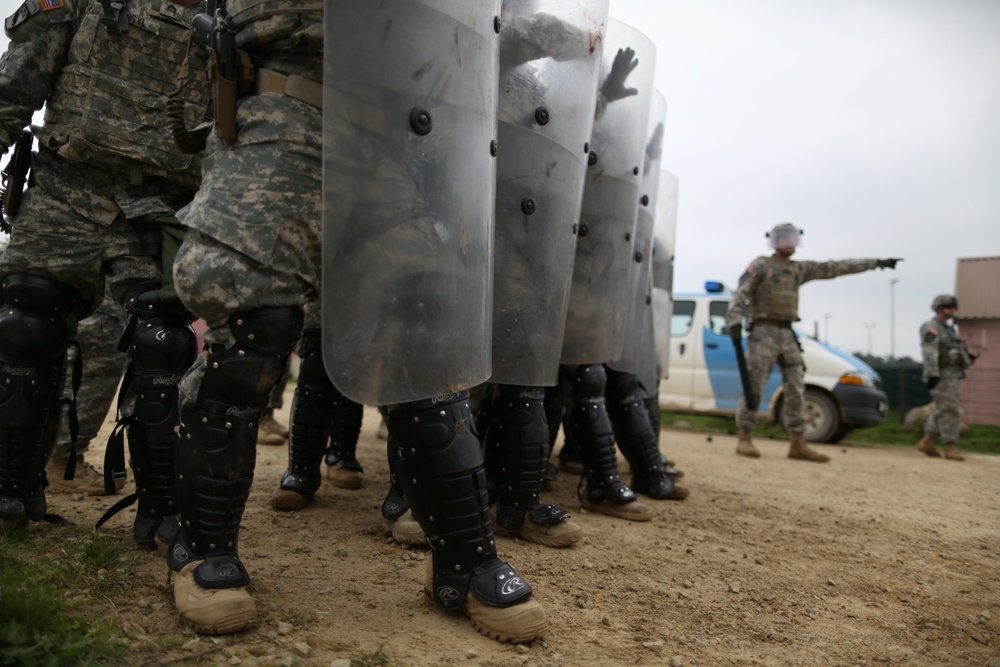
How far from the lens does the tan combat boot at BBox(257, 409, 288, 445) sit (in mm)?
5281

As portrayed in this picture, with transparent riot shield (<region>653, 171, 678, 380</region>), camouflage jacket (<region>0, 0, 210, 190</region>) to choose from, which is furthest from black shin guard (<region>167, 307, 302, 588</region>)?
transparent riot shield (<region>653, 171, 678, 380</region>)

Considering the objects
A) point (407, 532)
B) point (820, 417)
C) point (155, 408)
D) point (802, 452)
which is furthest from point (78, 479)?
point (820, 417)

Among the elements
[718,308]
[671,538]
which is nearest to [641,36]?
[671,538]

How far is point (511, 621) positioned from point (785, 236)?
6374mm

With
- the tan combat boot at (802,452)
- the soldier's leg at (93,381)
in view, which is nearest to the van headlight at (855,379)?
the tan combat boot at (802,452)

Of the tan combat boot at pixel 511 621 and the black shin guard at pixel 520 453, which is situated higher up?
the black shin guard at pixel 520 453

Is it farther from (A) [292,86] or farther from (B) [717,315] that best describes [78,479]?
(B) [717,315]

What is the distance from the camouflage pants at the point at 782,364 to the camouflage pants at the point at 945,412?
2.09 metres

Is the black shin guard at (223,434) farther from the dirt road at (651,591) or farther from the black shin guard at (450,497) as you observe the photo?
the black shin guard at (450,497)

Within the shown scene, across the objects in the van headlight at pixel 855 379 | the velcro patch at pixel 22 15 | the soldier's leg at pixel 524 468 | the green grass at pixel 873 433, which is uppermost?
the velcro patch at pixel 22 15

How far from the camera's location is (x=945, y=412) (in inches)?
320

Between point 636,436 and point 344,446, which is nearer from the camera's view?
point 344,446

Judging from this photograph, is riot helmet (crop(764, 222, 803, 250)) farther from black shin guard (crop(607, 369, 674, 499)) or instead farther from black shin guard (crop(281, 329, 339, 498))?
black shin guard (crop(281, 329, 339, 498))

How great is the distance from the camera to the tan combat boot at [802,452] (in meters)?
6.84
